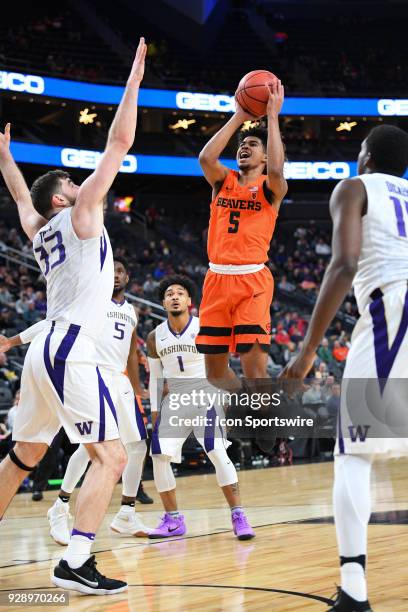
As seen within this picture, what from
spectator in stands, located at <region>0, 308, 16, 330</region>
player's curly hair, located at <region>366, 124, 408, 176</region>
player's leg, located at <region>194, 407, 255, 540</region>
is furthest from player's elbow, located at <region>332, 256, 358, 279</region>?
spectator in stands, located at <region>0, 308, 16, 330</region>

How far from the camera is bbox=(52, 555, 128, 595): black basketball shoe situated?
15.4ft

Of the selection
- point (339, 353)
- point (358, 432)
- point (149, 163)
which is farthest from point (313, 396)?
point (149, 163)

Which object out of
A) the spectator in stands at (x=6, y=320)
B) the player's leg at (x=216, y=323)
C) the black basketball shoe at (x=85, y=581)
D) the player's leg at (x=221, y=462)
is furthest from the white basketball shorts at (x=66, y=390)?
the spectator in stands at (x=6, y=320)

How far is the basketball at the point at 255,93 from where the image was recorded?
5695 millimetres

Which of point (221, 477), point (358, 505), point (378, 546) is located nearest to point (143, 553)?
point (221, 477)

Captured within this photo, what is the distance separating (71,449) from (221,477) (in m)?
4.73

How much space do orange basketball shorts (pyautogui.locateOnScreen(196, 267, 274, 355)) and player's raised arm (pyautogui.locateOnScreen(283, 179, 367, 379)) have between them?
95.9 inches

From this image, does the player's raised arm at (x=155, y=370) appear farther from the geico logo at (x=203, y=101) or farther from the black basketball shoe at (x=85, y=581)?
the geico logo at (x=203, y=101)

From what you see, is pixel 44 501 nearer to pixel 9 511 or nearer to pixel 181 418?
pixel 9 511

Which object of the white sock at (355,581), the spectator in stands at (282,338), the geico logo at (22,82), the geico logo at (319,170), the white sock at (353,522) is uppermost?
the geico logo at (22,82)

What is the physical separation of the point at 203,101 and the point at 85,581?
91.7 ft

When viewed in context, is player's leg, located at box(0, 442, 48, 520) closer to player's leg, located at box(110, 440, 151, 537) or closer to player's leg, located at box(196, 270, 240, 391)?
player's leg, located at box(196, 270, 240, 391)

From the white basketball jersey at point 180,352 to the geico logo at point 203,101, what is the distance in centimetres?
2415

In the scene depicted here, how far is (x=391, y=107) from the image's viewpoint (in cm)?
3325
